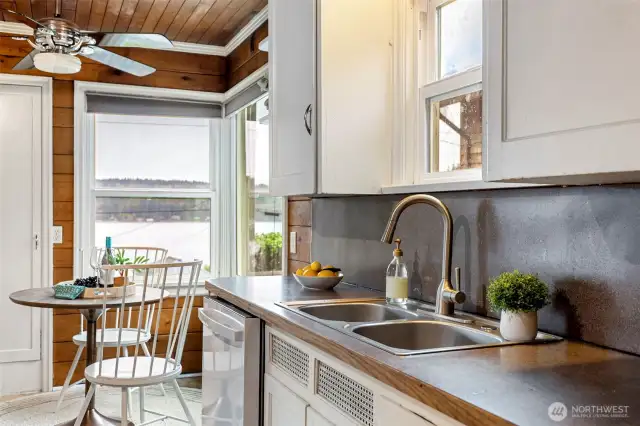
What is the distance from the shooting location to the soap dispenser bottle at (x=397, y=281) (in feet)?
6.52

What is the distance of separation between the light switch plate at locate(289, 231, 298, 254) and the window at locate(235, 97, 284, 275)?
0.55 ft

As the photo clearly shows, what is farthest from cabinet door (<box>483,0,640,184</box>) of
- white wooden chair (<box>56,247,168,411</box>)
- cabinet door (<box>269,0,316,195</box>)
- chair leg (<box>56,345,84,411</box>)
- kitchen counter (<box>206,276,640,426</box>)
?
chair leg (<box>56,345,84,411</box>)

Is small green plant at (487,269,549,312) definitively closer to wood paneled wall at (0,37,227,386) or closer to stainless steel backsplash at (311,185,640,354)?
stainless steel backsplash at (311,185,640,354)

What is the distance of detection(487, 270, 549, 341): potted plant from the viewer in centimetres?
139

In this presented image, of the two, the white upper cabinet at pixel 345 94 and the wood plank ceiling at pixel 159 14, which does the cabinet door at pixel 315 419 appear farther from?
the wood plank ceiling at pixel 159 14

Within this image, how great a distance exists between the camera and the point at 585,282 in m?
1.41

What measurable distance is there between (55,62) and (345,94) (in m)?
1.39

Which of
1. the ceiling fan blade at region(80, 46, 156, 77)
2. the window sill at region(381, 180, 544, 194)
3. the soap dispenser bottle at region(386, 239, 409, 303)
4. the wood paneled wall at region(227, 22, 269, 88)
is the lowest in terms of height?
the soap dispenser bottle at region(386, 239, 409, 303)

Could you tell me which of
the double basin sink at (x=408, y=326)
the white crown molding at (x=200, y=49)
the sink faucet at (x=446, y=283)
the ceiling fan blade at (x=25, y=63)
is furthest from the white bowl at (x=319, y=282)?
the white crown molding at (x=200, y=49)

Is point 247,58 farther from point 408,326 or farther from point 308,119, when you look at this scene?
point 408,326

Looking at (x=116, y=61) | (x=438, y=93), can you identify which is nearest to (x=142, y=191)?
(x=116, y=61)

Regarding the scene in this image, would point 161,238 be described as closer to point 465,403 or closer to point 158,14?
point 158,14

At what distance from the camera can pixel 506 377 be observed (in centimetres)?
109

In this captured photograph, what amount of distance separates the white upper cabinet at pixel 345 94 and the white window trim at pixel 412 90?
34 millimetres
